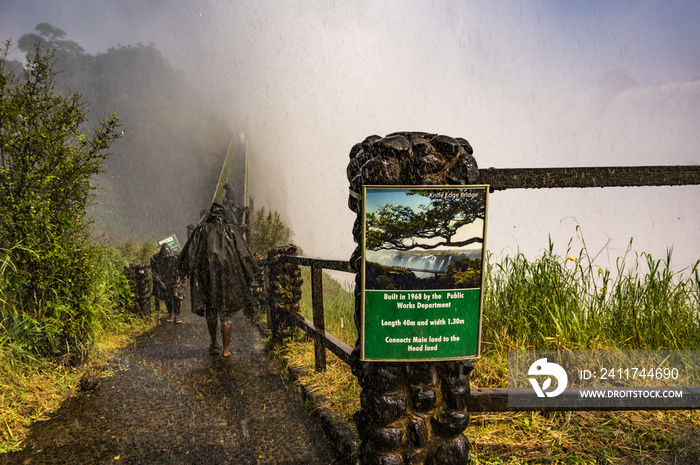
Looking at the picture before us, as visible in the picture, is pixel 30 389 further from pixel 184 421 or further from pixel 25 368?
pixel 184 421

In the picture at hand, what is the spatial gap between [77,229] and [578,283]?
18.1ft

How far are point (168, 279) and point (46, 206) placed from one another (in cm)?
466

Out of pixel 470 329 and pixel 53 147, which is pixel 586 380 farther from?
pixel 53 147

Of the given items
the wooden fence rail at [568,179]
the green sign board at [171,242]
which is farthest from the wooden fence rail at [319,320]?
the green sign board at [171,242]

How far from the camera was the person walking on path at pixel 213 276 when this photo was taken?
5.49m

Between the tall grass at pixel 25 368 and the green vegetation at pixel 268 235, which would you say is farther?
the green vegetation at pixel 268 235

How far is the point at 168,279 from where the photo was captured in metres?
8.83

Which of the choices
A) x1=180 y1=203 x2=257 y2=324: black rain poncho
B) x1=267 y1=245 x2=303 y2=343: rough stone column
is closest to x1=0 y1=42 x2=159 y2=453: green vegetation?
x1=180 y1=203 x2=257 y2=324: black rain poncho

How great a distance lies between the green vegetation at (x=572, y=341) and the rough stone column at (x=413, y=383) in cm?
51

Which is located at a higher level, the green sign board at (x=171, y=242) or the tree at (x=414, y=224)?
the tree at (x=414, y=224)

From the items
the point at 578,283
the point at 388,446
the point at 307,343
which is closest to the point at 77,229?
the point at 307,343

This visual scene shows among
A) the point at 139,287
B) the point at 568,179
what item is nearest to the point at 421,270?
the point at 568,179

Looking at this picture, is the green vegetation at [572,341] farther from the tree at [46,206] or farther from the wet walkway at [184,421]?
the tree at [46,206]

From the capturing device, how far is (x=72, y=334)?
452 centimetres
